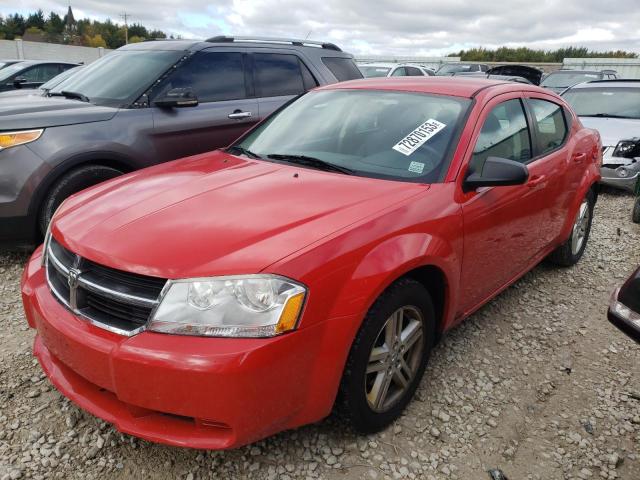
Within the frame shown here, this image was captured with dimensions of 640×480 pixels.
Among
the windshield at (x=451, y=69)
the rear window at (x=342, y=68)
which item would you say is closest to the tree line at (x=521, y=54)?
the windshield at (x=451, y=69)

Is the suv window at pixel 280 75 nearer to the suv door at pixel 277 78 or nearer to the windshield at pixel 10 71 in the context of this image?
the suv door at pixel 277 78

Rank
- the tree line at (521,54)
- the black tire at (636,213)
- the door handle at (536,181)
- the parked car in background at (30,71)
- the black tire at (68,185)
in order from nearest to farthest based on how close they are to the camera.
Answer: the door handle at (536,181) → the black tire at (68,185) → the black tire at (636,213) → the parked car in background at (30,71) → the tree line at (521,54)

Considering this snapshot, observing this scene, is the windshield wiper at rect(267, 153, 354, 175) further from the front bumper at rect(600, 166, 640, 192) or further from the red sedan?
the front bumper at rect(600, 166, 640, 192)

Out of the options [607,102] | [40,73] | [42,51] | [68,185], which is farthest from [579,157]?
[42,51]

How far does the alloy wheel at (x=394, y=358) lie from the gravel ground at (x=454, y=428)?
0.19 m

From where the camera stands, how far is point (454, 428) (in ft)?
8.19

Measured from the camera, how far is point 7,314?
340 cm

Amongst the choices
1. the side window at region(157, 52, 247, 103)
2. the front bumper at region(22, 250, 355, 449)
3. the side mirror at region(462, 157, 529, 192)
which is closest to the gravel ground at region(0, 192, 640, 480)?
the front bumper at region(22, 250, 355, 449)

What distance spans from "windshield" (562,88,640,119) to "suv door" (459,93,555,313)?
18.7ft

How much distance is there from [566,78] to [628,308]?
15375 mm

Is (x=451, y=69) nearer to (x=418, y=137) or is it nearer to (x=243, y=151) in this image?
(x=243, y=151)

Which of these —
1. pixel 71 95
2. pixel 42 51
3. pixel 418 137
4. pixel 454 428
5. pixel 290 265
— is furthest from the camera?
pixel 42 51

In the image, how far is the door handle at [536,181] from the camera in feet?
10.6

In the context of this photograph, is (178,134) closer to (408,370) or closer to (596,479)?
(408,370)
